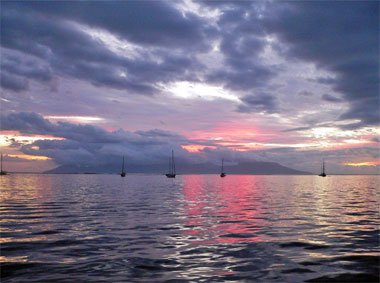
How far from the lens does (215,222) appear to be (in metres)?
27.6

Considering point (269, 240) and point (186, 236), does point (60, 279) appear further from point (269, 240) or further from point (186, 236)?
point (269, 240)

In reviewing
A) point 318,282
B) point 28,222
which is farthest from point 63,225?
point 318,282

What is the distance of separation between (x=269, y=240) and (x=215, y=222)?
8.36 metres

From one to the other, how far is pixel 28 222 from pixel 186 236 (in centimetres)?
1486

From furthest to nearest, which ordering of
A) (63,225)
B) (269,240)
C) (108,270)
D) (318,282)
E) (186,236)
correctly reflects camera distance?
(63,225) < (186,236) < (269,240) < (108,270) < (318,282)

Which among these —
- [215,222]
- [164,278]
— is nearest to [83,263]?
[164,278]

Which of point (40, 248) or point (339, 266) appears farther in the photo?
point (40, 248)

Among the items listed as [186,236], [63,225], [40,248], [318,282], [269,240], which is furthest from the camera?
[63,225]

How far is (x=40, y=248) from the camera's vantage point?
57.9 feet

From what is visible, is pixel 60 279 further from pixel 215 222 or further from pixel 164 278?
pixel 215 222

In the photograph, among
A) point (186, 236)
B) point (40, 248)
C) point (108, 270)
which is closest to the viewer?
point (108, 270)

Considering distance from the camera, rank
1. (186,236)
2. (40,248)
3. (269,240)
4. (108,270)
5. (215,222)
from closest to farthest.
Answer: (108,270) < (40,248) < (269,240) < (186,236) < (215,222)

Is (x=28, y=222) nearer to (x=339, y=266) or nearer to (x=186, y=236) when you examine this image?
(x=186, y=236)

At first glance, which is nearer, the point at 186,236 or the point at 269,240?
the point at 269,240
